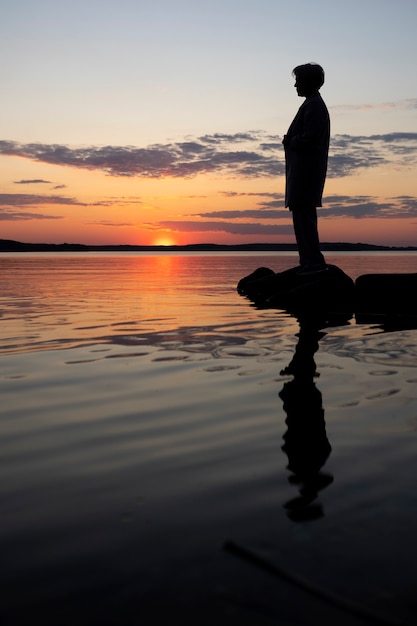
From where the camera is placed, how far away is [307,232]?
37.9 feet

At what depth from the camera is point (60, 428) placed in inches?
133

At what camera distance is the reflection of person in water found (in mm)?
2305

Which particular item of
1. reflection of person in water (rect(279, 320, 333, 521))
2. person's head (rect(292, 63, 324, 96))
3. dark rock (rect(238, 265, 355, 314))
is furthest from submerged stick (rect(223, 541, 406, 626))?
person's head (rect(292, 63, 324, 96))

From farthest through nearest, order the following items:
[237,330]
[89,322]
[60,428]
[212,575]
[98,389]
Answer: [89,322]
[237,330]
[98,389]
[60,428]
[212,575]

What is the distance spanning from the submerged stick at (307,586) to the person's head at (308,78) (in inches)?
405

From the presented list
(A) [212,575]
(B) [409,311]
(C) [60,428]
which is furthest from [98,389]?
(B) [409,311]

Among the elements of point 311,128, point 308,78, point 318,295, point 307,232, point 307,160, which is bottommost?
point 318,295

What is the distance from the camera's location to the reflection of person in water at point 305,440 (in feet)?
7.56

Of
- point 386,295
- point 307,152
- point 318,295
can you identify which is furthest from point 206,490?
point 307,152

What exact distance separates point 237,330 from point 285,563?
598 cm

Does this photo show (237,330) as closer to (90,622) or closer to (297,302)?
(297,302)

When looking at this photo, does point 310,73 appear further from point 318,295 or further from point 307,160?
point 318,295

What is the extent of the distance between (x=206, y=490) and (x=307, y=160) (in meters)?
9.62

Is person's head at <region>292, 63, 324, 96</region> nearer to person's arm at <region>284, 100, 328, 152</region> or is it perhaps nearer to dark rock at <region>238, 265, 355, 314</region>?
person's arm at <region>284, 100, 328, 152</region>
